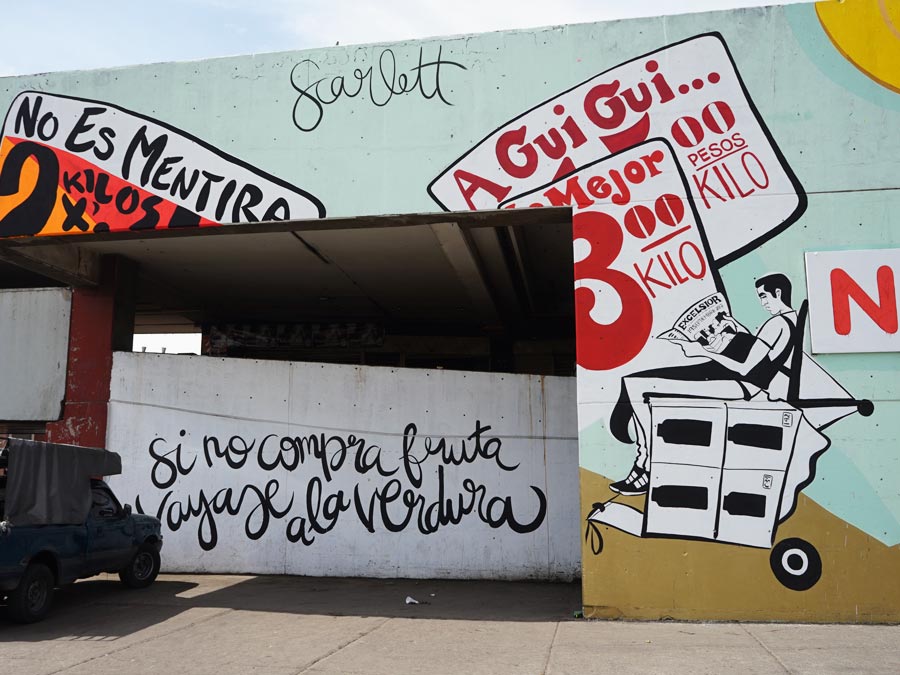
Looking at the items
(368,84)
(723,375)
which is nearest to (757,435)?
(723,375)

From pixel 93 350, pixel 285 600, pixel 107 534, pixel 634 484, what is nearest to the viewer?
pixel 634 484

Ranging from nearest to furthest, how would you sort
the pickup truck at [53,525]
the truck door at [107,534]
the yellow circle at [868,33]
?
the pickup truck at [53,525]
the yellow circle at [868,33]
the truck door at [107,534]

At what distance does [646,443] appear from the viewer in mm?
8992

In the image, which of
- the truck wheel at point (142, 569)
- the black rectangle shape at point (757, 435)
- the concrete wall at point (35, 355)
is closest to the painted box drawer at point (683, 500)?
the black rectangle shape at point (757, 435)

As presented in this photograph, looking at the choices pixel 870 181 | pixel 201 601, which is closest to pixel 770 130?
pixel 870 181

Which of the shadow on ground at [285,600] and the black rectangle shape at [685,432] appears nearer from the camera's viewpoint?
the shadow on ground at [285,600]

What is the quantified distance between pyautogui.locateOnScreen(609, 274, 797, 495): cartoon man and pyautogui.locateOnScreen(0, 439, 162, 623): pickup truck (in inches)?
255

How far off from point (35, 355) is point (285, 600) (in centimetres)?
708

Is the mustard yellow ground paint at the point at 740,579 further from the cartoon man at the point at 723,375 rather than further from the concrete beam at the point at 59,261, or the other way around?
the concrete beam at the point at 59,261

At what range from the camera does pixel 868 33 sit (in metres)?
9.26

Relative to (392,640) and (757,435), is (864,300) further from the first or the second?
(392,640)

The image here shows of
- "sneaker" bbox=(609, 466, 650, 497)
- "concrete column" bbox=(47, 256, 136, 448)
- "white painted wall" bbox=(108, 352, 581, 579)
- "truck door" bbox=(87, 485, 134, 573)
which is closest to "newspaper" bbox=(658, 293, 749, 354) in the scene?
"sneaker" bbox=(609, 466, 650, 497)

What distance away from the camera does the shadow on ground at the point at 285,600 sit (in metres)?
8.71

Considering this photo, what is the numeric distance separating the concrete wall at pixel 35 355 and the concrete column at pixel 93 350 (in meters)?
0.26
